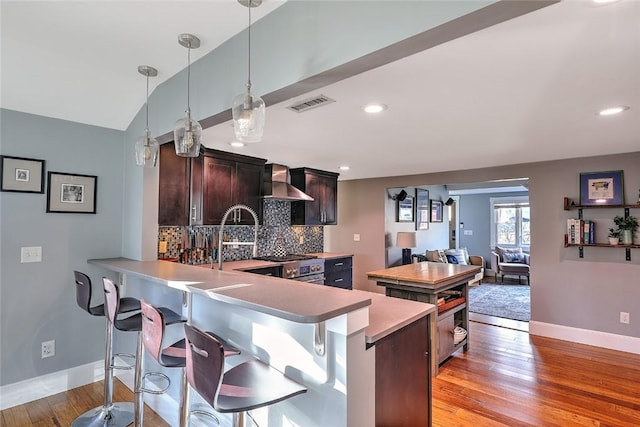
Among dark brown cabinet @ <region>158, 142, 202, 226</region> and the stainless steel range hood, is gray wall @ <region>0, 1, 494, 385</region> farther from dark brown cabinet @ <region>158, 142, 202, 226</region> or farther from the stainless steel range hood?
the stainless steel range hood

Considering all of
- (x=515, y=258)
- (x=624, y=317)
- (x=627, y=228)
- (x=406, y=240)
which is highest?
(x=627, y=228)

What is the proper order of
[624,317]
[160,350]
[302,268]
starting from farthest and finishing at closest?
[302,268]
[624,317]
[160,350]

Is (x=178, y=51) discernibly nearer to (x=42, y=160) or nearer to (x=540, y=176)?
(x=42, y=160)

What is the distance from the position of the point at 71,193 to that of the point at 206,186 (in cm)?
119

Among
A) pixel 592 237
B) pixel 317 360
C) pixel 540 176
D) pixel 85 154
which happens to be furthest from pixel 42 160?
pixel 592 237

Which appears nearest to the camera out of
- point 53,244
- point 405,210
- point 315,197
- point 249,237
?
point 53,244

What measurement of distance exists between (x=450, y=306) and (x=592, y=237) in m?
2.07

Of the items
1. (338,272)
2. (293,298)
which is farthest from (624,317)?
(293,298)

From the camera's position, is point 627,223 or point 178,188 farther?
point 627,223

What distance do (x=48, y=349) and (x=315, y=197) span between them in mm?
3489

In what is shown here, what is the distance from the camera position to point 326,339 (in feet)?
4.56

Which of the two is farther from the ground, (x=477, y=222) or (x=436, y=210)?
(x=436, y=210)

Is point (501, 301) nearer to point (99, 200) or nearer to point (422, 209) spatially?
point (422, 209)

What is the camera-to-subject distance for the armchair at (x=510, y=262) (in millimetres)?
7695
